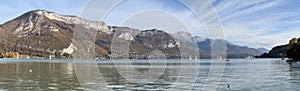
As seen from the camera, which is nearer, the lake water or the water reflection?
the lake water

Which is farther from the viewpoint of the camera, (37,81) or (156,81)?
(156,81)

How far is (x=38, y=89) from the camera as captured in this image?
1452 inches

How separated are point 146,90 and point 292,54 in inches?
4865

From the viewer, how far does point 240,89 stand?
36.2m

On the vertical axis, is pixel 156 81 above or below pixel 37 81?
below

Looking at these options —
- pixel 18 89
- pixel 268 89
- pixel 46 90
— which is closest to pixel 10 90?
pixel 18 89

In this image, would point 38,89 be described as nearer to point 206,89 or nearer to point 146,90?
point 146,90

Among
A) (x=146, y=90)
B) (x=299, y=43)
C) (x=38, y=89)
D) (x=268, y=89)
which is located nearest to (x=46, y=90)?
(x=38, y=89)

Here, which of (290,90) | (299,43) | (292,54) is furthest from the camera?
(292,54)

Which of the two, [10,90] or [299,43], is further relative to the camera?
[299,43]

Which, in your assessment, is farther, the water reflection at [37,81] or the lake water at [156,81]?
the water reflection at [37,81]

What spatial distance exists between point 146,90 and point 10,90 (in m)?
14.0

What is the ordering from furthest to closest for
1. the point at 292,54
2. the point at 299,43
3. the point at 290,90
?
the point at 292,54 → the point at 299,43 → the point at 290,90

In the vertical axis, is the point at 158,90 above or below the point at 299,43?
below
